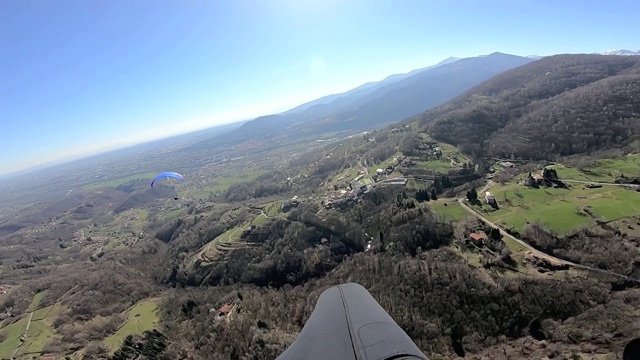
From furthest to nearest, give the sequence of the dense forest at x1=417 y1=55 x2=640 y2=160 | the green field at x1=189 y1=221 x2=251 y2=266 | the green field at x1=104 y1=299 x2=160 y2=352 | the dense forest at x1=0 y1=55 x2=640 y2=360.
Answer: the dense forest at x1=417 y1=55 x2=640 y2=160, the green field at x1=189 y1=221 x2=251 y2=266, the green field at x1=104 y1=299 x2=160 y2=352, the dense forest at x1=0 y1=55 x2=640 y2=360

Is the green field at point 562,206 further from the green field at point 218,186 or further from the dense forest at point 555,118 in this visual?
the green field at point 218,186

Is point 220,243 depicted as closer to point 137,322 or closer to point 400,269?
point 137,322

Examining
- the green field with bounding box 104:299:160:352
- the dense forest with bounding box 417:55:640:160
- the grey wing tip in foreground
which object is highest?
the grey wing tip in foreground

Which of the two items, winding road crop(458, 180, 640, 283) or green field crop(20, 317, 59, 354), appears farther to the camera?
green field crop(20, 317, 59, 354)

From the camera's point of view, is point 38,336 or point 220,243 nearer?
point 38,336

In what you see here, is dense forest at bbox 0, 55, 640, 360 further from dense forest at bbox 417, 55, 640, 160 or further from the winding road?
the winding road

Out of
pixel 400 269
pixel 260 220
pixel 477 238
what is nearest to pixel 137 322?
pixel 260 220

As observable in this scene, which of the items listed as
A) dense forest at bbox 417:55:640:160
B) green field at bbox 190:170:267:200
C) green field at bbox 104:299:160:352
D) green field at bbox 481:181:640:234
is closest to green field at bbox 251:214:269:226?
green field at bbox 104:299:160:352
